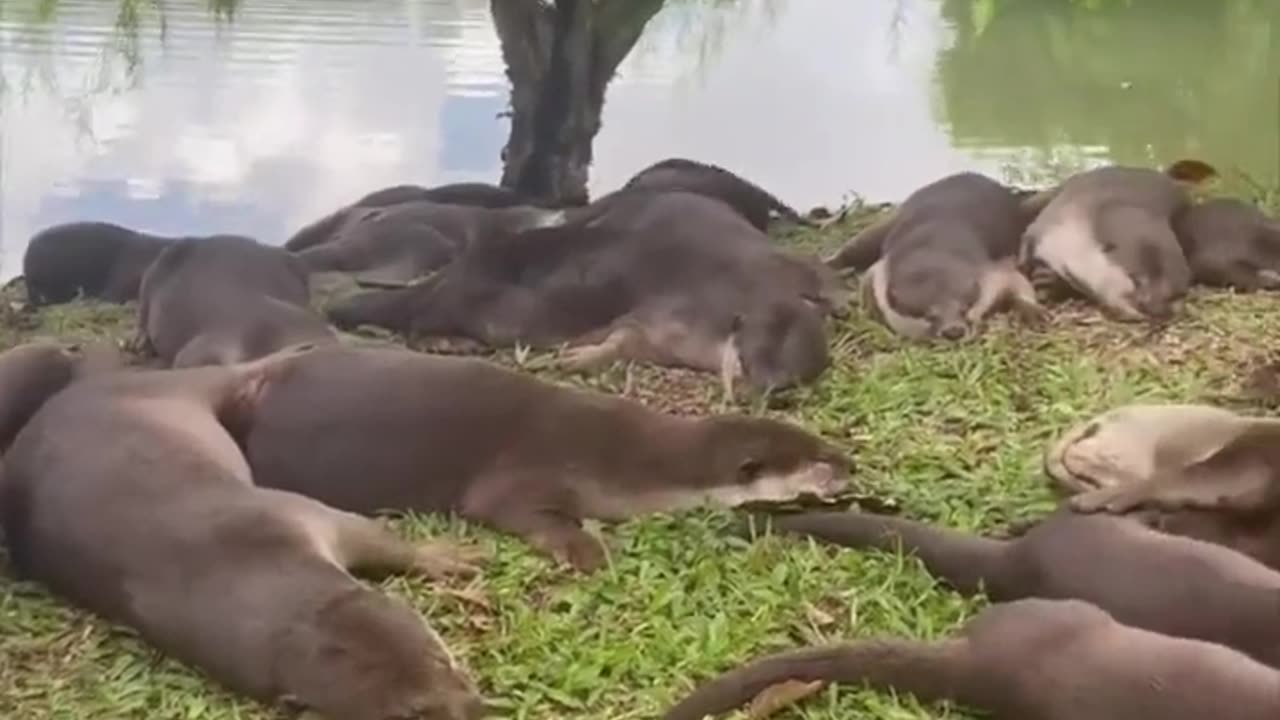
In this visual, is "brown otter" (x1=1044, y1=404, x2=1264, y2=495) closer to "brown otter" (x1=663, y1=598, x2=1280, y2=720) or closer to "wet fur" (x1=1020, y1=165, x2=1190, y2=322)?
"brown otter" (x1=663, y1=598, x2=1280, y2=720)

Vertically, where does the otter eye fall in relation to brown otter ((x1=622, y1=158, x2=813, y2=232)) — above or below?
above

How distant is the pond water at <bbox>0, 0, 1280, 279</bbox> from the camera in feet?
14.3

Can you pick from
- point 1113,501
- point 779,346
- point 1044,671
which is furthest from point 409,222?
point 1044,671

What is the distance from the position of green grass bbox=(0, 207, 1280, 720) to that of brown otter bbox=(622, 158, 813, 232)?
38.8 inches

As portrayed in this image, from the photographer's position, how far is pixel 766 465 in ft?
8.62

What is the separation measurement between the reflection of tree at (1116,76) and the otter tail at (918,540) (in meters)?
3.49

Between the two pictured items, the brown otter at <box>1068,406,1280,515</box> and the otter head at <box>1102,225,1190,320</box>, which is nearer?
the brown otter at <box>1068,406,1280,515</box>

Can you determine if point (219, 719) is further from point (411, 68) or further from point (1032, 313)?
point (411, 68)

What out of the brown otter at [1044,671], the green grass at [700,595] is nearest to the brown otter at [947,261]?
the green grass at [700,595]

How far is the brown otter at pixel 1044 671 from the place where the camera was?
1892mm

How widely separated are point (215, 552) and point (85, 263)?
1811mm

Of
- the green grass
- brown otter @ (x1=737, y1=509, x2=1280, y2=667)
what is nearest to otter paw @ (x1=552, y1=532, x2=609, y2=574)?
the green grass

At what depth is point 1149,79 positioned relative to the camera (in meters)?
6.78

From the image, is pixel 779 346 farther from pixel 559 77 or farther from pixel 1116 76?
pixel 1116 76
